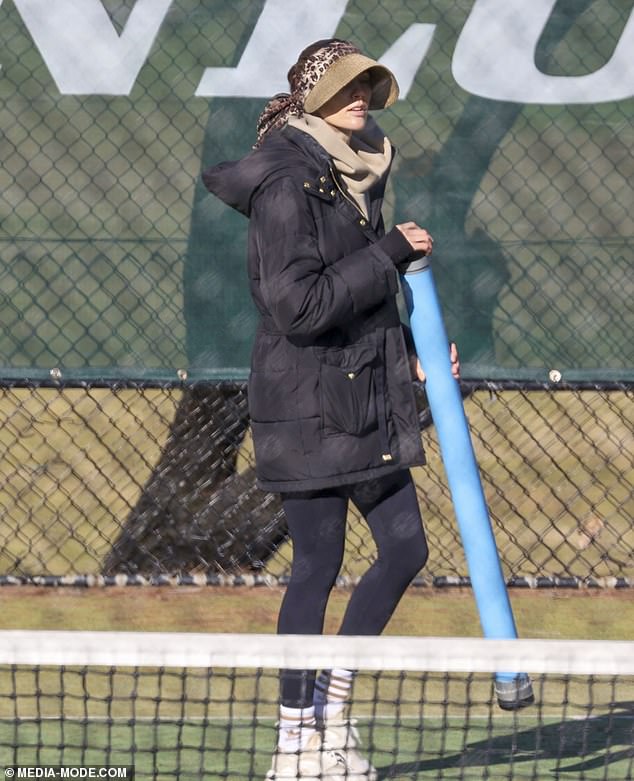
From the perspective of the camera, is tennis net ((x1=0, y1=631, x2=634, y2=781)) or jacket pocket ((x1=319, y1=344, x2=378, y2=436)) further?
jacket pocket ((x1=319, y1=344, x2=378, y2=436))

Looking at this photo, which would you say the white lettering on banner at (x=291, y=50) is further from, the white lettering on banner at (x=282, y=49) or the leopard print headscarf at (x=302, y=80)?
the leopard print headscarf at (x=302, y=80)

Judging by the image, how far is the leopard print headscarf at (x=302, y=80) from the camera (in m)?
3.99

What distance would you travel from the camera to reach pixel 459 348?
237 inches

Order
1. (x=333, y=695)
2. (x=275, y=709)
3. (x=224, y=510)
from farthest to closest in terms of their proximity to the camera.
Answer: (x=224, y=510), (x=275, y=709), (x=333, y=695)

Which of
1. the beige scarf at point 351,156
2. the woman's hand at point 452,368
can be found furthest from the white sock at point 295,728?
the beige scarf at point 351,156

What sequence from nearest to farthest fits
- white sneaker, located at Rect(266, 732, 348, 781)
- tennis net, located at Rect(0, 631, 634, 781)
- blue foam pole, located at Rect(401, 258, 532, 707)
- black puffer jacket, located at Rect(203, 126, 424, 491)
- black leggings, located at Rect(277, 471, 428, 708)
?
tennis net, located at Rect(0, 631, 634, 781) → black puffer jacket, located at Rect(203, 126, 424, 491) → white sneaker, located at Rect(266, 732, 348, 781) → black leggings, located at Rect(277, 471, 428, 708) → blue foam pole, located at Rect(401, 258, 532, 707)

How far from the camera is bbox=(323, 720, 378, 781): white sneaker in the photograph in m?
4.04

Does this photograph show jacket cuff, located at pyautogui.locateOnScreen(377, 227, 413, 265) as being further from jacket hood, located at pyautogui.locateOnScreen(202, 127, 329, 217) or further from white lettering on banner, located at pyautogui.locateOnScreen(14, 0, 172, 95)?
white lettering on banner, located at pyautogui.locateOnScreen(14, 0, 172, 95)

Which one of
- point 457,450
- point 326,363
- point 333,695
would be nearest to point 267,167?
point 326,363

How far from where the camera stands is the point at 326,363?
13.1ft

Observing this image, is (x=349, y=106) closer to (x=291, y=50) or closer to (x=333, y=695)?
(x=333, y=695)

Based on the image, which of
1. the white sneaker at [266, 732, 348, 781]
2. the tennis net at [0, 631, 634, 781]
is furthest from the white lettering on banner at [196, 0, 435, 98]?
the white sneaker at [266, 732, 348, 781]

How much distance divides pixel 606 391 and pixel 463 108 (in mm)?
1115

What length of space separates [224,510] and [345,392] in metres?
2.43
